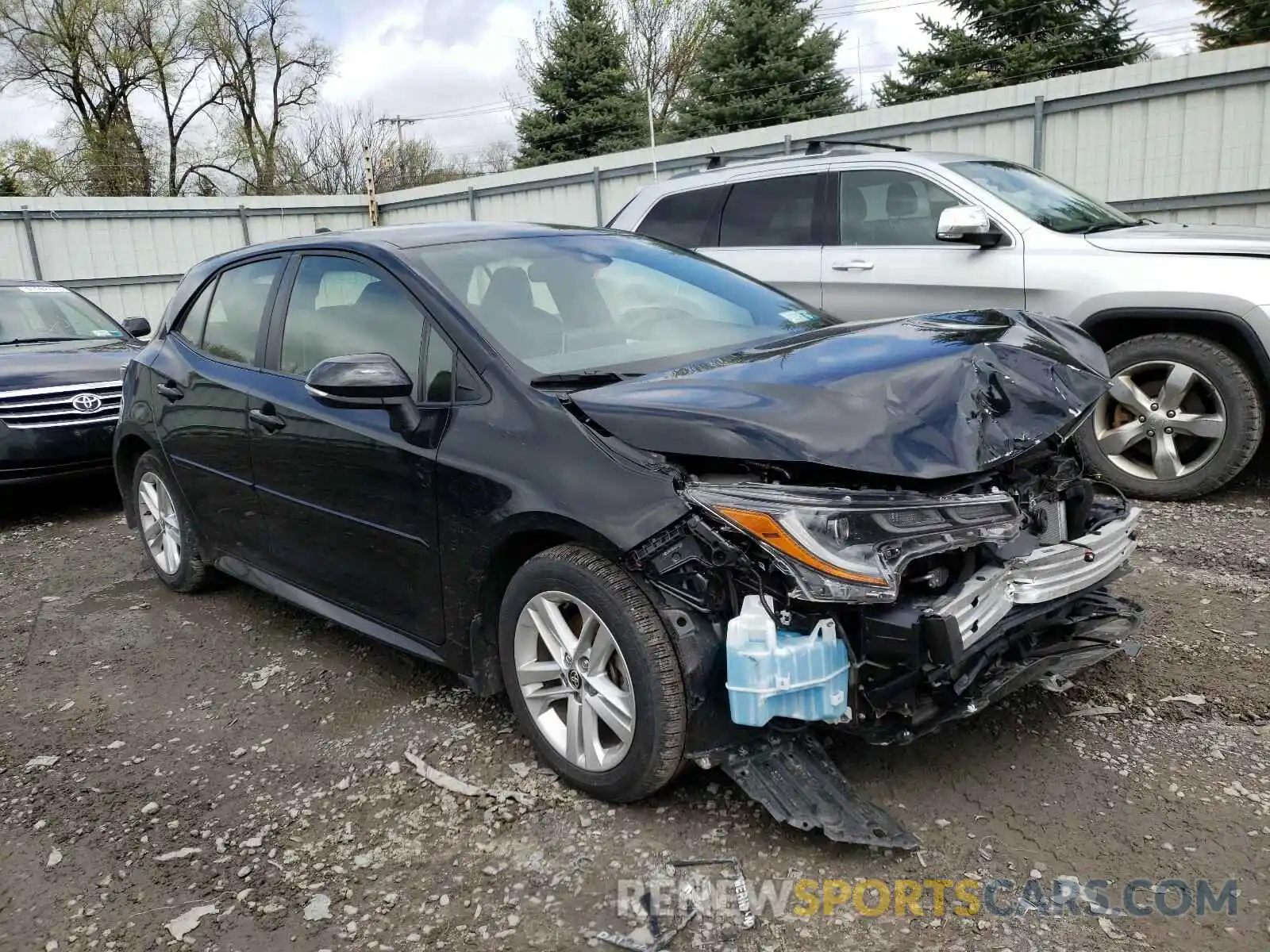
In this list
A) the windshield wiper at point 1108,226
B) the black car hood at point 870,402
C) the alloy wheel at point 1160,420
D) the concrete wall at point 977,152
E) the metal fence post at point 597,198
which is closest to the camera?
the black car hood at point 870,402

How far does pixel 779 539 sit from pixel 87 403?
6047mm

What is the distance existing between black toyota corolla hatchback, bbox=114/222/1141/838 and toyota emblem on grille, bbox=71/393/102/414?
3.43 m

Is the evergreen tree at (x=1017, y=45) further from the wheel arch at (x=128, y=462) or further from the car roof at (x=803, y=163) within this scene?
the wheel arch at (x=128, y=462)

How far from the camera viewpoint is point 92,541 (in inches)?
245

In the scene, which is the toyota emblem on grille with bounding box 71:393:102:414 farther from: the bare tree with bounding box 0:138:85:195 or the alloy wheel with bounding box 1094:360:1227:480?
the bare tree with bounding box 0:138:85:195

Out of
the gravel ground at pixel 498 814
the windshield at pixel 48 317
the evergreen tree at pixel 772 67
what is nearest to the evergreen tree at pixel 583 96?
the evergreen tree at pixel 772 67

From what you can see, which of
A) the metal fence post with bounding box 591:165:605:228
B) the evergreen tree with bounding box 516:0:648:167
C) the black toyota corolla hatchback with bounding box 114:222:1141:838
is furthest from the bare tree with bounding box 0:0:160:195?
the black toyota corolla hatchback with bounding box 114:222:1141:838

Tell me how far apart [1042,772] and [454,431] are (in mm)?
1970

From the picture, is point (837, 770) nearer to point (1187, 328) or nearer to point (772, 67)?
point (1187, 328)

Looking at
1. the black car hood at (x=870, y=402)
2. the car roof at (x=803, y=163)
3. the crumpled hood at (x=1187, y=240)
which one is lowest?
the black car hood at (x=870, y=402)

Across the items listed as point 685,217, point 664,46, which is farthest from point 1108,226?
point 664,46

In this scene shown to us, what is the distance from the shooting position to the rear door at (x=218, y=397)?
4.03 meters

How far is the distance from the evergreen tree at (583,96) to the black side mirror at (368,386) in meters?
25.7

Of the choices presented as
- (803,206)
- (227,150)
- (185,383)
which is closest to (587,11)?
(227,150)
